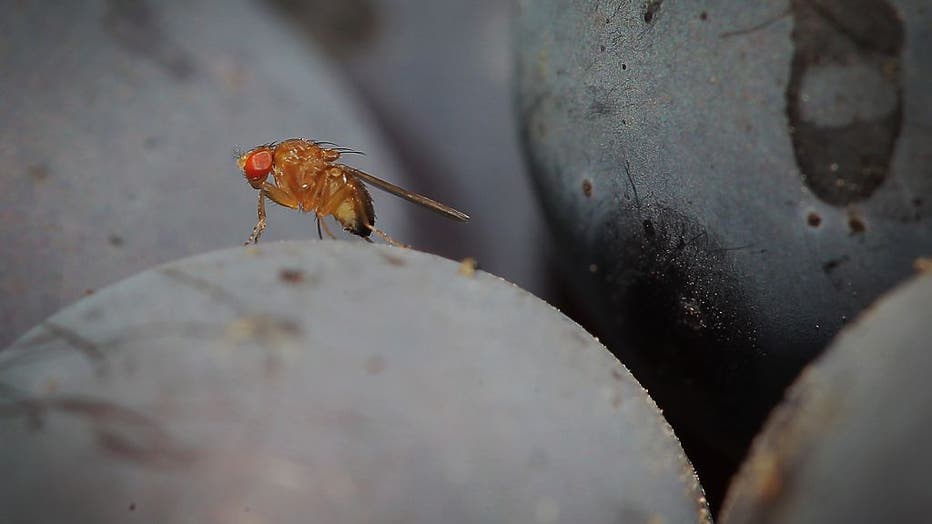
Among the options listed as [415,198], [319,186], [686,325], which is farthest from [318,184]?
[686,325]

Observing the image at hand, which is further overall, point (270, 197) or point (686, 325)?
point (270, 197)

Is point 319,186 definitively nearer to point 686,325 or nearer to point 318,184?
point 318,184

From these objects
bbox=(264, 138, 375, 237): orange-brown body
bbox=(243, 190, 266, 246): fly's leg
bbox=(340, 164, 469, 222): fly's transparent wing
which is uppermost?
bbox=(340, 164, 469, 222): fly's transparent wing

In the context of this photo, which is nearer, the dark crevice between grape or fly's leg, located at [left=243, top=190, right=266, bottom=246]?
the dark crevice between grape

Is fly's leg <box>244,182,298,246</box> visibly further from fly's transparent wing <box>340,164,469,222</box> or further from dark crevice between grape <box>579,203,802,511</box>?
dark crevice between grape <box>579,203,802,511</box>

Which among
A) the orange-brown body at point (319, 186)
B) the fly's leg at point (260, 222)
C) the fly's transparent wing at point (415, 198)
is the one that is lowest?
the fly's leg at point (260, 222)

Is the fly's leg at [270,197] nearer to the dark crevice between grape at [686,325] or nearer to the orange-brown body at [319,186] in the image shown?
the orange-brown body at [319,186]

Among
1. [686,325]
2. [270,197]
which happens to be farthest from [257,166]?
[686,325]

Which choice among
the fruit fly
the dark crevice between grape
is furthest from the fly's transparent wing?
the dark crevice between grape

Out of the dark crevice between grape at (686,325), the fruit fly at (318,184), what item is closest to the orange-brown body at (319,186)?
the fruit fly at (318,184)
